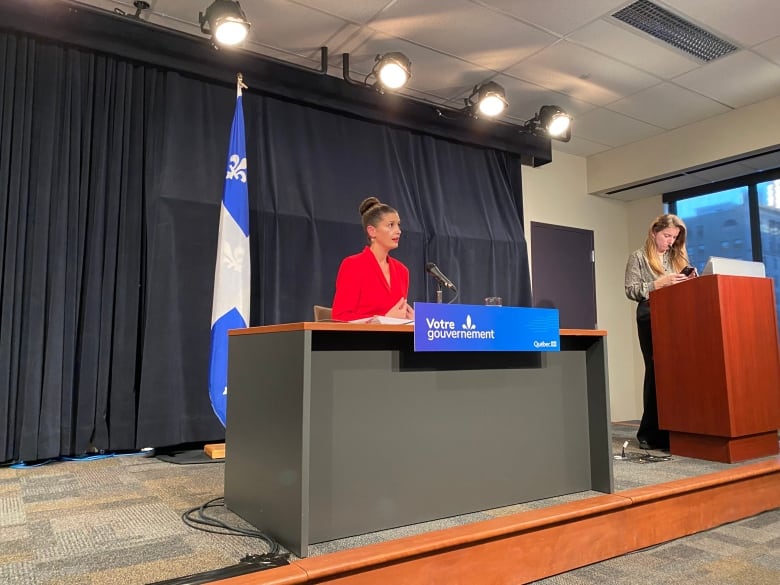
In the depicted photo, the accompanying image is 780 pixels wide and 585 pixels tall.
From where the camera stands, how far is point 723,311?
2.89 m

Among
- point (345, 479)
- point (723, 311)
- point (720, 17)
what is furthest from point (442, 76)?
point (345, 479)

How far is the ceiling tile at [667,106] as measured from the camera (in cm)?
456

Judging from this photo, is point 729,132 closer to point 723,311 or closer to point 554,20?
point 554,20

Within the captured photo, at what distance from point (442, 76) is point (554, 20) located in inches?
37.1

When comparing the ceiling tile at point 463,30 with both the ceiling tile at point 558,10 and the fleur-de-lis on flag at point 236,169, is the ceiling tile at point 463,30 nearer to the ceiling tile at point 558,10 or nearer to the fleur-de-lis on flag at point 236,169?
the ceiling tile at point 558,10

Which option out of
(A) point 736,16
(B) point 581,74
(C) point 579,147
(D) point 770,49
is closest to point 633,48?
(B) point 581,74

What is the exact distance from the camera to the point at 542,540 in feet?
5.95

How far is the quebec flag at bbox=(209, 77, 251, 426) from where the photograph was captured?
3.29 metres

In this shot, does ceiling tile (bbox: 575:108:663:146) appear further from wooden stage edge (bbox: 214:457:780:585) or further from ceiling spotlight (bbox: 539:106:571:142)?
wooden stage edge (bbox: 214:457:780:585)

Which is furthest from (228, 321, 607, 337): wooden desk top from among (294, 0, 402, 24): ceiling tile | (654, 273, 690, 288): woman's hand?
(294, 0, 402, 24): ceiling tile

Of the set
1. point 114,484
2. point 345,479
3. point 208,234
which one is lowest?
point 114,484

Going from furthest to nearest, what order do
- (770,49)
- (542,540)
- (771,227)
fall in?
(771,227) → (770,49) → (542,540)

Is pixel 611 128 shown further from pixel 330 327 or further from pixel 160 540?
pixel 160 540

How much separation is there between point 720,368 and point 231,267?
2.71 m
